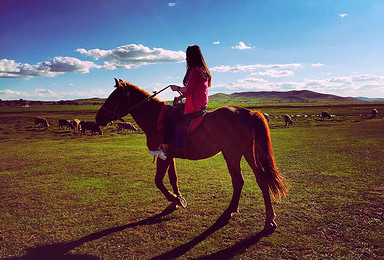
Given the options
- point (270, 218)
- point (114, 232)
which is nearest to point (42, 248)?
point (114, 232)

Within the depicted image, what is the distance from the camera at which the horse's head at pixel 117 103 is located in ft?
19.0

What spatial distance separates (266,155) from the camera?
488cm

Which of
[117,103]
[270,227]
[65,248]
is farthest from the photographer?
[117,103]

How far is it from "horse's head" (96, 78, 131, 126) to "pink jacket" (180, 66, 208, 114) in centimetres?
162

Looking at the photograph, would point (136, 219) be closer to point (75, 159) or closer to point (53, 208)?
point (53, 208)

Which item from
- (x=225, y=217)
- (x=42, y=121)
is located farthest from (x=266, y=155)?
(x=42, y=121)

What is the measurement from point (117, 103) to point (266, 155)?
3952 mm

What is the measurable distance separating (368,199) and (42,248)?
7947 mm

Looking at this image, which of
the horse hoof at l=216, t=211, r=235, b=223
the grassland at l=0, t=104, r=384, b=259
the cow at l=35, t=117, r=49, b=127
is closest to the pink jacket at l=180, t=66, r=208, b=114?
the horse hoof at l=216, t=211, r=235, b=223

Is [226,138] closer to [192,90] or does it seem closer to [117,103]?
[192,90]

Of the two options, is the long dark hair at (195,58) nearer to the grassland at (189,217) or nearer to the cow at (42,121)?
the grassland at (189,217)

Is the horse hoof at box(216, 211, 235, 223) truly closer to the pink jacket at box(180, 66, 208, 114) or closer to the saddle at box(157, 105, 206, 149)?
the saddle at box(157, 105, 206, 149)

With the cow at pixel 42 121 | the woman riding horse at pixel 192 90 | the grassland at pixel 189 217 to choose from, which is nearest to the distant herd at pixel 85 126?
the cow at pixel 42 121

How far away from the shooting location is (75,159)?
1267 centimetres
